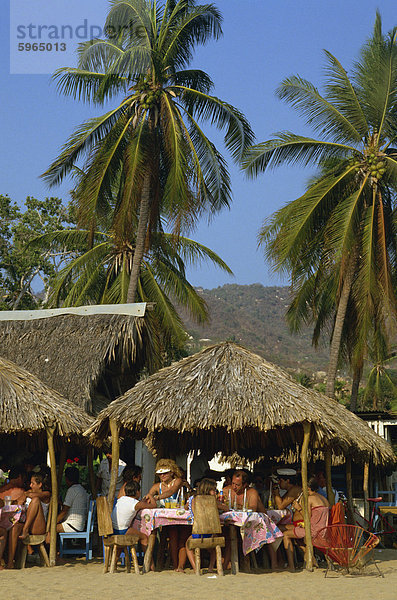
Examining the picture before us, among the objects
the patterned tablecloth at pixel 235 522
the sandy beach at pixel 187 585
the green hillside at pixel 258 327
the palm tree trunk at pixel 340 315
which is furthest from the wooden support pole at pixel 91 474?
the green hillside at pixel 258 327

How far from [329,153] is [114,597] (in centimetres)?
1234

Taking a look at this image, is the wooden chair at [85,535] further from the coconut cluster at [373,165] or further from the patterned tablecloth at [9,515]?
the coconut cluster at [373,165]

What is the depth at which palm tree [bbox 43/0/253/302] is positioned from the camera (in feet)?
55.3

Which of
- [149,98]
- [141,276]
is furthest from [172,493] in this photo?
[141,276]

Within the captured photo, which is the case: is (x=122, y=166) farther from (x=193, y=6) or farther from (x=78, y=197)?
(x=193, y=6)

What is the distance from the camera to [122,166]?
17.7 m

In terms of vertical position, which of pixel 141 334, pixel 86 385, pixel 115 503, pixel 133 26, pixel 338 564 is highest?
pixel 133 26

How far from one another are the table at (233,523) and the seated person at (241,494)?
139 mm

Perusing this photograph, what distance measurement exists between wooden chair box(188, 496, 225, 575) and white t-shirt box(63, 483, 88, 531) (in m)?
1.92

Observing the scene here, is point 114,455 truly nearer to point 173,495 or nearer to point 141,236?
point 173,495

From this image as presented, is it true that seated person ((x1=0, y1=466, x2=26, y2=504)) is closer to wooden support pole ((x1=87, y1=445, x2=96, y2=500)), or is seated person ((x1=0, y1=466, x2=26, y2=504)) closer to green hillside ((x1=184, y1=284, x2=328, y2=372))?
wooden support pole ((x1=87, y1=445, x2=96, y2=500))

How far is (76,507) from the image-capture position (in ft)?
33.9

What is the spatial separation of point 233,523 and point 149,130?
34.9 ft

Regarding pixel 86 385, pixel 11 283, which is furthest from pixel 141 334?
pixel 11 283
